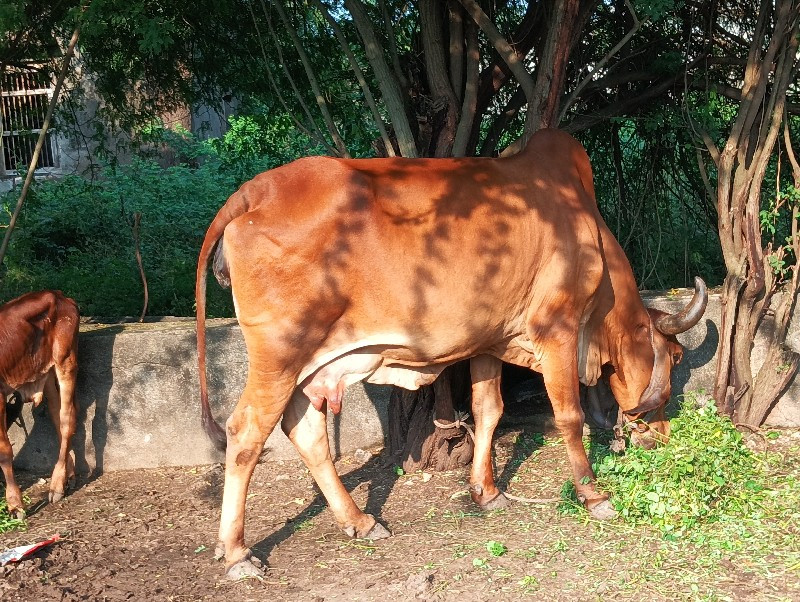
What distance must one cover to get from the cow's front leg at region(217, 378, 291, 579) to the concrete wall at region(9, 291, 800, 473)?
1.65 meters

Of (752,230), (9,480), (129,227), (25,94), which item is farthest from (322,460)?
(129,227)

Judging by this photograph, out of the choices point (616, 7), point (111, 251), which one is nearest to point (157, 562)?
point (616, 7)

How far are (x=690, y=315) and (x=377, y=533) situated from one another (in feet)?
7.10

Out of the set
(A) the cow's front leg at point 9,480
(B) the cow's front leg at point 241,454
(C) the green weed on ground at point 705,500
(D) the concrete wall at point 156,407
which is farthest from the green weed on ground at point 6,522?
(C) the green weed on ground at point 705,500

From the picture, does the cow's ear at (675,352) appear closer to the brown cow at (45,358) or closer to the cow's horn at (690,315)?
the cow's horn at (690,315)

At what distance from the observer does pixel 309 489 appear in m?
5.88

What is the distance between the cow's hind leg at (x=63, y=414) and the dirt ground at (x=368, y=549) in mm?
115

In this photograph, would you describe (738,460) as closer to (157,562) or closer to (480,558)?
(480,558)

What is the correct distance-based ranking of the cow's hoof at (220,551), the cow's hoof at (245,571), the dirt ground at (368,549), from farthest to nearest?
the cow's hoof at (220,551), the cow's hoof at (245,571), the dirt ground at (368,549)

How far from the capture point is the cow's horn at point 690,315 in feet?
17.9

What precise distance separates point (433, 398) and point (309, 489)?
952 mm

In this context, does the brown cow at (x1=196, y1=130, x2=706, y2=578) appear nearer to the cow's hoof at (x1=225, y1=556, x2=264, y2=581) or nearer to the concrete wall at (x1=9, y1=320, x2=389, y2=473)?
the cow's hoof at (x1=225, y1=556, x2=264, y2=581)

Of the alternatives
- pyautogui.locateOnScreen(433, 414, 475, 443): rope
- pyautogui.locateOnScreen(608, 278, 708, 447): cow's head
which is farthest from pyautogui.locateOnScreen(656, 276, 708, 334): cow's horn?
pyautogui.locateOnScreen(433, 414, 475, 443): rope

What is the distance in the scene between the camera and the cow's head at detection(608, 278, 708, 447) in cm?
556
